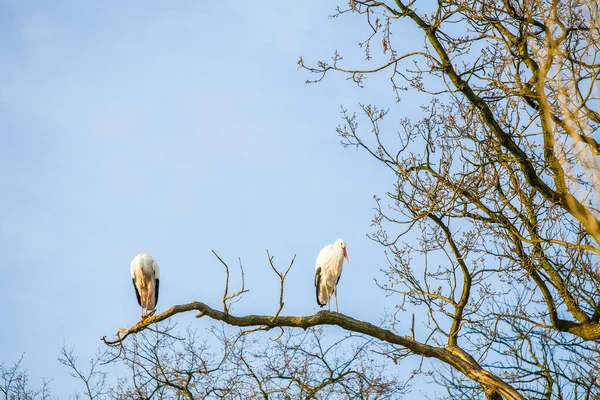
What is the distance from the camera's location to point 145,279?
14.5 m

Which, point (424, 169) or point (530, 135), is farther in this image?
point (424, 169)

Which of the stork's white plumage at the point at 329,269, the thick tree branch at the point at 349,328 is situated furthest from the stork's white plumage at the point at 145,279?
the thick tree branch at the point at 349,328

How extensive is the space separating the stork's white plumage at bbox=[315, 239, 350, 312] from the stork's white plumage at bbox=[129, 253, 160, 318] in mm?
3363

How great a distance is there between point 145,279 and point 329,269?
376 centimetres

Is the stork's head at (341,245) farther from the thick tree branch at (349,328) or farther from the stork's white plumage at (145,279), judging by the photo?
the thick tree branch at (349,328)

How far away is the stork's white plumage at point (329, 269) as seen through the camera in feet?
44.3

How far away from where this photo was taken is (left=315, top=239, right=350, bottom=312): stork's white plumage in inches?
531

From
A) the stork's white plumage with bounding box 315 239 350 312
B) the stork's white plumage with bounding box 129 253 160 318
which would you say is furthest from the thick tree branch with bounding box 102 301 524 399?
the stork's white plumage with bounding box 129 253 160 318

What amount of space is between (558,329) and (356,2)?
4436 millimetres

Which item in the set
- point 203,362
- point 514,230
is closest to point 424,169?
point 514,230

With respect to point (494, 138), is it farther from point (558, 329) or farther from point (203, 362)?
point (203, 362)

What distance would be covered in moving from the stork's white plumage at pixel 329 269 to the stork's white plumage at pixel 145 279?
336cm

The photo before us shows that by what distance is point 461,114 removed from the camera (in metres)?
8.30

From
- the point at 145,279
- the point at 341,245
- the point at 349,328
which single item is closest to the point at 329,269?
the point at 341,245
